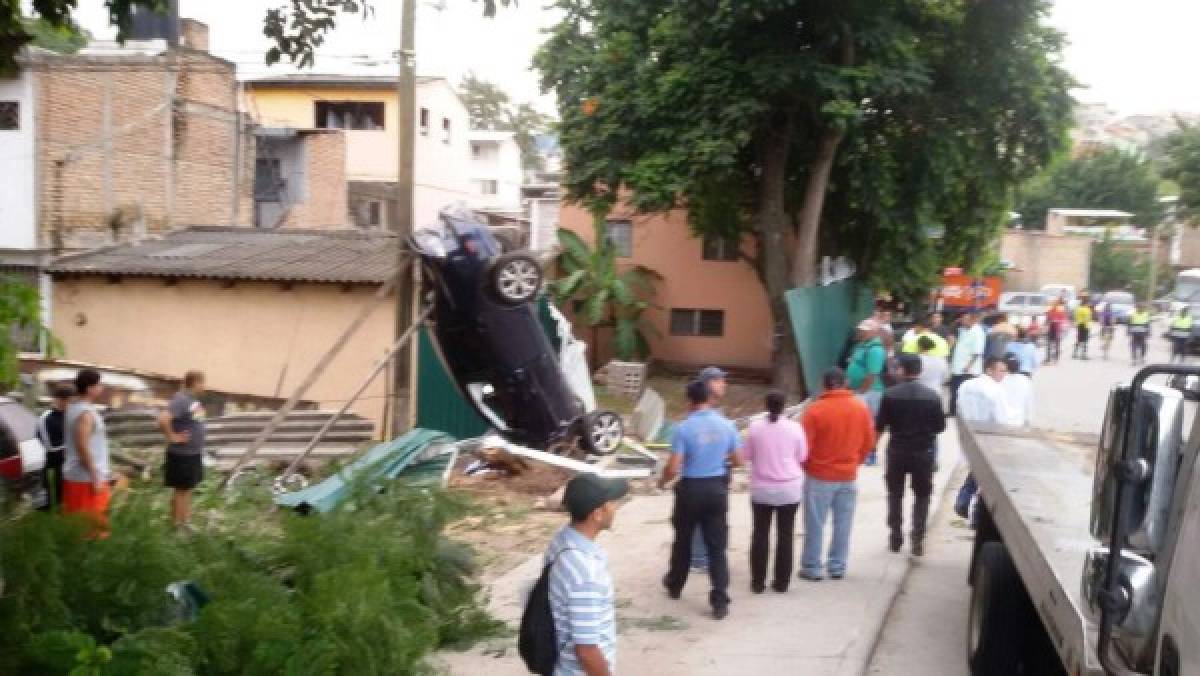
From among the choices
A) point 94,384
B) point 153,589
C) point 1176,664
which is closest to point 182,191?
point 94,384

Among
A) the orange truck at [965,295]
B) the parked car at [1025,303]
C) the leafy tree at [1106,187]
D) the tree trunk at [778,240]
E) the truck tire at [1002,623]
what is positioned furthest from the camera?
the leafy tree at [1106,187]

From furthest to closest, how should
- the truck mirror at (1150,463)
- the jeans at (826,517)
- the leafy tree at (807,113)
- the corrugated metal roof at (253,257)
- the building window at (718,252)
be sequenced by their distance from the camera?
the building window at (718,252)
the leafy tree at (807,113)
the corrugated metal roof at (253,257)
the jeans at (826,517)
the truck mirror at (1150,463)

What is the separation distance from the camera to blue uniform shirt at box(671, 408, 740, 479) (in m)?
7.95

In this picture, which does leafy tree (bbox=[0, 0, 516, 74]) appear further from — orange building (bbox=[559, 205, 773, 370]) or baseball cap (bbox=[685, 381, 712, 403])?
orange building (bbox=[559, 205, 773, 370])

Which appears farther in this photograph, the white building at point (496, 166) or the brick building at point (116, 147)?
the white building at point (496, 166)

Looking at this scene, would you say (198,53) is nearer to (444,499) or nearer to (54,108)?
(54,108)

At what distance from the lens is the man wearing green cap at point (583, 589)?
432 cm

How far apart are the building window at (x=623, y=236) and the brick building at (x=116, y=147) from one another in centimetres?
818

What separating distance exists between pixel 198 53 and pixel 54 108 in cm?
339

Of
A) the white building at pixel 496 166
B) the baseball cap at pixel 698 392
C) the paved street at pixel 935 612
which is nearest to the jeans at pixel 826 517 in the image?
the paved street at pixel 935 612

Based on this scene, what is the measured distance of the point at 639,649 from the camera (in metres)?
7.42

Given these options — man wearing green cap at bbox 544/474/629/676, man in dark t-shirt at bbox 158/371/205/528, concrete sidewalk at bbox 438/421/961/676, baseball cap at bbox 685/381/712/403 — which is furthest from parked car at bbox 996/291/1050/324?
man wearing green cap at bbox 544/474/629/676

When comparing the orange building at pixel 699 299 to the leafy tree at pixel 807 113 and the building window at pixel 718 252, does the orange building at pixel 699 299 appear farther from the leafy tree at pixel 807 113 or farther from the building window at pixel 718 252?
the leafy tree at pixel 807 113

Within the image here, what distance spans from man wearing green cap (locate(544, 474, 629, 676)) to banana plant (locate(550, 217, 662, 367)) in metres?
19.4
